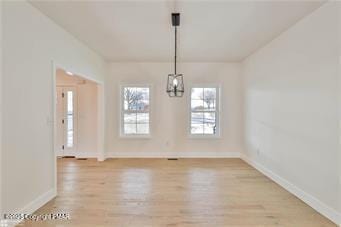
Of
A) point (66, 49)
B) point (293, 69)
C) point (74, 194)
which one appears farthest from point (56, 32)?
point (293, 69)

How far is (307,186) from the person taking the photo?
3266mm

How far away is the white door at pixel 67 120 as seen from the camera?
6.33m

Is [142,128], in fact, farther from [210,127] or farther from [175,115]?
[210,127]

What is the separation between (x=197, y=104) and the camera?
655cm

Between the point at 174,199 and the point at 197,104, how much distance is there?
3633 millimetres

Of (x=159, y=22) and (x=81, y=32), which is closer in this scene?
(x=159, y=22)

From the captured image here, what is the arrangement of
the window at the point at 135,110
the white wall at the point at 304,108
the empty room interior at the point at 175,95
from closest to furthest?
the empty room interior at the point at 175,95, the white wall at the point at 304,108, the window at the point at 135,110

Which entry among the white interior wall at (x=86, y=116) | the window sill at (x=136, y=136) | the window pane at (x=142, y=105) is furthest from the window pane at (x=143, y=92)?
the white interior wall at (x=86, y=116)

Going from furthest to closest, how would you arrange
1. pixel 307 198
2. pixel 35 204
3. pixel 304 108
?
pixel 304 108 < pixel 307 198 < pixel 35 204

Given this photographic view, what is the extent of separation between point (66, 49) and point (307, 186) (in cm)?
446

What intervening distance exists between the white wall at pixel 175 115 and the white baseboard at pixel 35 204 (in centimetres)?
309

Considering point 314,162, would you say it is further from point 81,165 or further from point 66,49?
point 81,165

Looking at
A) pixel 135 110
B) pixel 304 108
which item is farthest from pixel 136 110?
pixel 304 108

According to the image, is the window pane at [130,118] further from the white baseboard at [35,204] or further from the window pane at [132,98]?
the white baseboard at [35,204]
